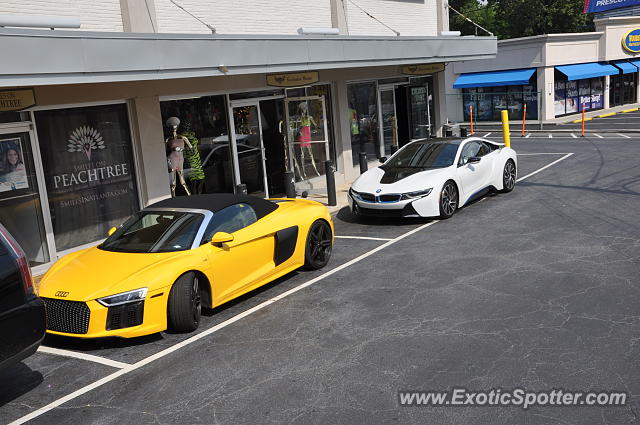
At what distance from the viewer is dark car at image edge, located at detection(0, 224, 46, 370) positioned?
5.26m

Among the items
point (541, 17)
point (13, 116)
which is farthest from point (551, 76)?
point (13, 116)

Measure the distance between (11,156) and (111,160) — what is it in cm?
186

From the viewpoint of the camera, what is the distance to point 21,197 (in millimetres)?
10367

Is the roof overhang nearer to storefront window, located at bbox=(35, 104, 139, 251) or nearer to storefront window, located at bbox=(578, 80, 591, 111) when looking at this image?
storefront window, located at bbox=(35, 104, 139, 251)

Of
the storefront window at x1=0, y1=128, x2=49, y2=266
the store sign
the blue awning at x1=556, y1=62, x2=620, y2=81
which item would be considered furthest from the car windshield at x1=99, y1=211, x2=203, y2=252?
the store sign

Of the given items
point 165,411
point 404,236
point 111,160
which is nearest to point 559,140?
point 404,236

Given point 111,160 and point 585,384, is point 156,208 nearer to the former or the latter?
point 111,160

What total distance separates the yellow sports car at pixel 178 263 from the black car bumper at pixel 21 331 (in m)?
0.88

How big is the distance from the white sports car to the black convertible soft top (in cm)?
354

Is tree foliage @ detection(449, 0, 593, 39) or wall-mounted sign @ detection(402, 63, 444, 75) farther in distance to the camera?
tree foliage @ detection(449, 0, 593, 39)

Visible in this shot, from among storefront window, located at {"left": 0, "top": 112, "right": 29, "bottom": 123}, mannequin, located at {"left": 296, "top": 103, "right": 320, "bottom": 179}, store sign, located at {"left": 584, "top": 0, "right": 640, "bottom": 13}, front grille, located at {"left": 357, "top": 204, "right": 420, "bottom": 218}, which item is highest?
store sign, located at {"left": 584, "top": 0, "right": 640, "bottom": 13}

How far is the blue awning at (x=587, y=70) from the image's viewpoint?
36125 mm

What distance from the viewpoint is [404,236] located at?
1102 centimetres

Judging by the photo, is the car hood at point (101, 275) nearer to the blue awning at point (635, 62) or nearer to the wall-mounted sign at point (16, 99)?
the wall-mounted sign at point (16, 99)
